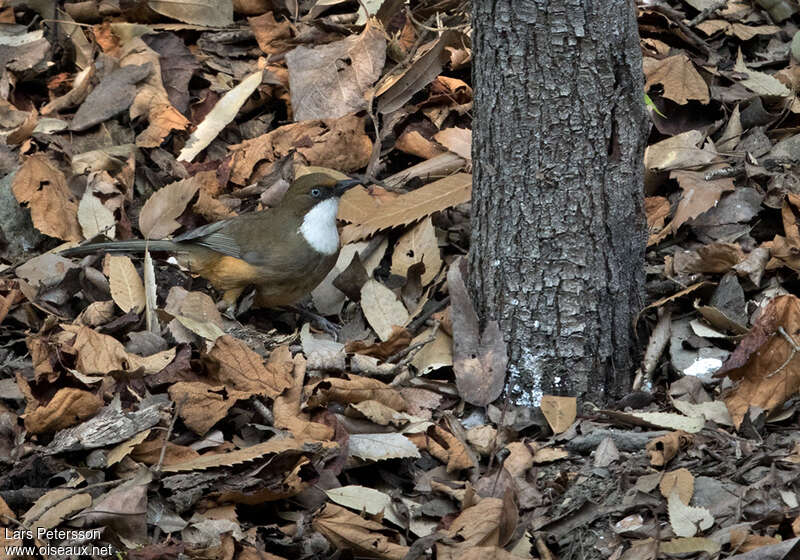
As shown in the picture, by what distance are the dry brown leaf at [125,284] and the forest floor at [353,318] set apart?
0.02 meters

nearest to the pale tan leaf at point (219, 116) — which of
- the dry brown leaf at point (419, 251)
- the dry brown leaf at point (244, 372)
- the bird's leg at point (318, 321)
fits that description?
the bird's leg at point (318, 321)

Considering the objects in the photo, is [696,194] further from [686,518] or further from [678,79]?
[686,518]

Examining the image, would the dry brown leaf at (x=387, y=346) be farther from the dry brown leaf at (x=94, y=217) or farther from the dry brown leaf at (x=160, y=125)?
the dry brown leaf at (x=160, y=125)

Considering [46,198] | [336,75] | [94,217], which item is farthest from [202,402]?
[336,75]

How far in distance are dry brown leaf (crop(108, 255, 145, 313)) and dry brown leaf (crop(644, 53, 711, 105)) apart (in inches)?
128

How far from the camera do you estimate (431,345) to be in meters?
5.14

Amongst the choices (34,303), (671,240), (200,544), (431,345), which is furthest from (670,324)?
(34,303)

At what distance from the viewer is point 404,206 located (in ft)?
19.6

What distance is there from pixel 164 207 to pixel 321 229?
105 centimetres

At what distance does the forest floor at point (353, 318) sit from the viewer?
161 inches

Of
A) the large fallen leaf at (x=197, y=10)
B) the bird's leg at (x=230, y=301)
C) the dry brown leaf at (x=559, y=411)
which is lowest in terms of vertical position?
the bird's leg at (x=230, y=301)

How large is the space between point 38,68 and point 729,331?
4.99m

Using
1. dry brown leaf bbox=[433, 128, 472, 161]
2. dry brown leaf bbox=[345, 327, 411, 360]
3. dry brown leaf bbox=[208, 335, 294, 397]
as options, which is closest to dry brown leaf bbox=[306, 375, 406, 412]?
dry brown leaf bbox=[208, 335, 294, 397]

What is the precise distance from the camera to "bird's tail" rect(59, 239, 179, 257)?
600 centimetres
